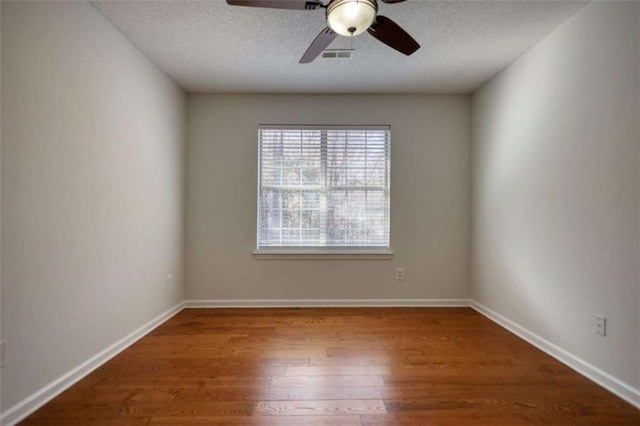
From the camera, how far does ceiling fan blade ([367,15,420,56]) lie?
1.70m

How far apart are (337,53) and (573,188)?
1.99m

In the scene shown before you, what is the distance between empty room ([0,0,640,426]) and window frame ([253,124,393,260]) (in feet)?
0.08

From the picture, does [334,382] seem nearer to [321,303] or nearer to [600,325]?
[321,303]

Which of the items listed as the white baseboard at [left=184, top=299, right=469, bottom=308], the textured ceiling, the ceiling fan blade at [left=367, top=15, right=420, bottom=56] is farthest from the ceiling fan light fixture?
the white baseboard at [left=184, top=299, right=469, bottom=308]

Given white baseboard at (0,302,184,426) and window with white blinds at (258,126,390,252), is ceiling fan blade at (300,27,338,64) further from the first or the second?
white baseboard at (0,302,184,426)

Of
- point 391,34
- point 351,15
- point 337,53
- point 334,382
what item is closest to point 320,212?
point 337,53

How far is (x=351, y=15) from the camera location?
1.54m

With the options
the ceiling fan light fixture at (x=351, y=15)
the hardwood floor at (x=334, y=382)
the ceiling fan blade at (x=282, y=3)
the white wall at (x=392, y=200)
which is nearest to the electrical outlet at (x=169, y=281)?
the white wall at (x=392, y=200)

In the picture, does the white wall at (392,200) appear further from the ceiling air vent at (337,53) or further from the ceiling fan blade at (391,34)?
the ceiling fan blade at (391,34)

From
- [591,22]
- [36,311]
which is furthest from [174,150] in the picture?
[591,22]

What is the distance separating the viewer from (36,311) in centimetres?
167

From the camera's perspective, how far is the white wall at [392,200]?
348cm

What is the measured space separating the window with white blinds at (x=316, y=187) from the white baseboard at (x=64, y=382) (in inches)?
59.4

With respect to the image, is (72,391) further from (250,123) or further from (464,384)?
(250,123)
